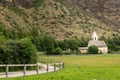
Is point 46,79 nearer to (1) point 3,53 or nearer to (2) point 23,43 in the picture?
(1) point 3,53

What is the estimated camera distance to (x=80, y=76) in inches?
1323

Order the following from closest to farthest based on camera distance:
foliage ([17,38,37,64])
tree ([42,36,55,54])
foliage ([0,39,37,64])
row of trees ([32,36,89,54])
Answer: foliage ([0,39,37,64]) < foliage ([17,38,37,64]) < row of trees ([32,36,89,54]) < tree ([42,36,55,54])

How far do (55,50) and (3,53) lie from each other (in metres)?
110

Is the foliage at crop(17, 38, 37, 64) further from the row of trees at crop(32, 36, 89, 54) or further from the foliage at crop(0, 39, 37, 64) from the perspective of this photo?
the row of trees at crop(32, 36, 89, 54)

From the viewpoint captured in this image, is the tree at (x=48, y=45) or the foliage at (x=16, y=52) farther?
the tree at (x=48, y=45)

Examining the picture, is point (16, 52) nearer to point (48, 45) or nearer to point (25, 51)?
point (25, 51)

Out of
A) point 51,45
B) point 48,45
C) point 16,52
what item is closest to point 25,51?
point 16,52

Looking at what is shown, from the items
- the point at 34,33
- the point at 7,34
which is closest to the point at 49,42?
the point at 34,33

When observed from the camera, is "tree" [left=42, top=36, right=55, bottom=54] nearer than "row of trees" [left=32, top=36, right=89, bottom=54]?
No

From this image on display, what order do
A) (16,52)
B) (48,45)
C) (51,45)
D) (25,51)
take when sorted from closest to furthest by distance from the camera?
(16,52)
(25,51)
(51,45)
(48,45)

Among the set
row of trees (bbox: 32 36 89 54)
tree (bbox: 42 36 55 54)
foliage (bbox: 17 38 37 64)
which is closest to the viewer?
foliage (bbox: 17 38 37 64)

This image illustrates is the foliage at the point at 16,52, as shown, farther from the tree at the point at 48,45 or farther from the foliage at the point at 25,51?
the tree at the point at 48,45

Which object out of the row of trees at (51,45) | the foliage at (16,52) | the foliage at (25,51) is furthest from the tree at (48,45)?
the foliage at (25,51)

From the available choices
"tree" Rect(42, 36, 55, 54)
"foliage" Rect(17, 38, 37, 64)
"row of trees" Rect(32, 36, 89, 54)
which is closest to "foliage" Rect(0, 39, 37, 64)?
"foliage" Rect(17, 38, 37, 64)
